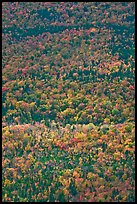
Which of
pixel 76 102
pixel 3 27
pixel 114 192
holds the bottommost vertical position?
pixel 114 192

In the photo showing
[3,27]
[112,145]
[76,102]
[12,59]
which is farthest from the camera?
[3,27]

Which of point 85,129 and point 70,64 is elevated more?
point 70,64

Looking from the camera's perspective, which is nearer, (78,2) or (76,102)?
(76,102)

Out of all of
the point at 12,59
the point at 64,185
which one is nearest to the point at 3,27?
the point at 12,59

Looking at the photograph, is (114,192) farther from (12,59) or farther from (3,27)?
(3,27)

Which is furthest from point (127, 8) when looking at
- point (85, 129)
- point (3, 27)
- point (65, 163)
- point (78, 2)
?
point (65, 163)

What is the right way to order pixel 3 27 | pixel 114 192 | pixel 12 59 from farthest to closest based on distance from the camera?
pixel 3 27
pixel 12 59
pixel 114 192
